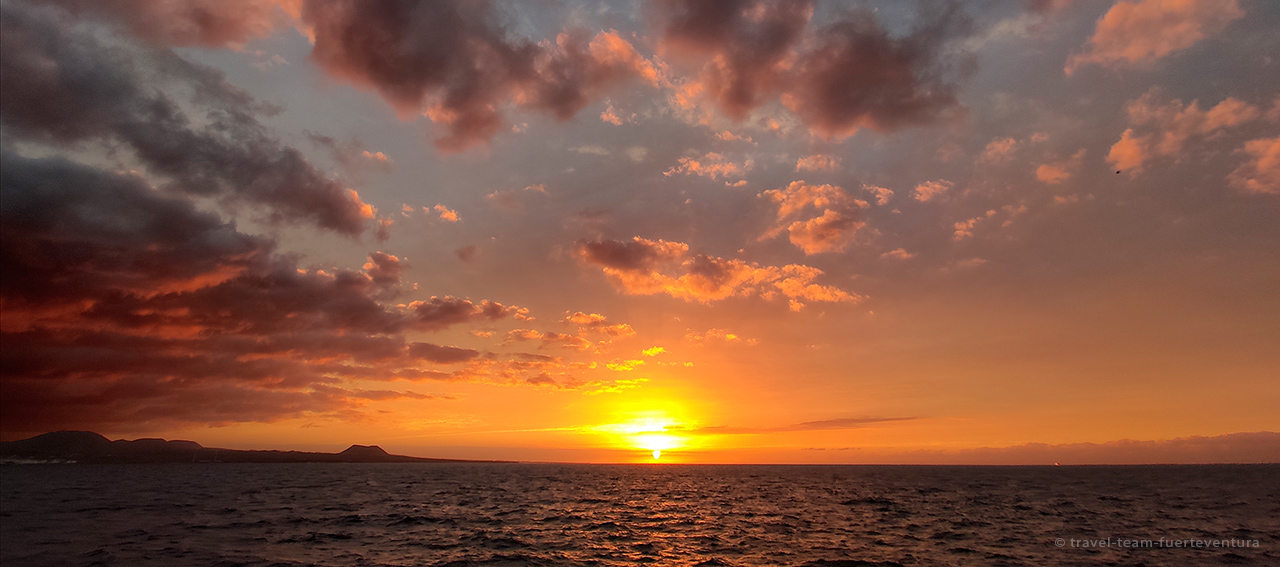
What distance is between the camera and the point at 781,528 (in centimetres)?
5278

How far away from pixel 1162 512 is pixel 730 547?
63294mm

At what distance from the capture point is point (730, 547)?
141 feet

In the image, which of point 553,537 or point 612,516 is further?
point 612,516

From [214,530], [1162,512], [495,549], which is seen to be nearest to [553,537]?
[495,549]

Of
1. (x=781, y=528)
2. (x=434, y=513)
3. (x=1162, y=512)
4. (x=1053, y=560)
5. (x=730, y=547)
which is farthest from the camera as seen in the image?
(x=1162, y=512)

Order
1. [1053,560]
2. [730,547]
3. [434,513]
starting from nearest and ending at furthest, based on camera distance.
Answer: [1053,560] < [730,547] < [434,513]

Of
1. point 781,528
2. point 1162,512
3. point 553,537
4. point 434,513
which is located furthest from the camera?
point 1162,512

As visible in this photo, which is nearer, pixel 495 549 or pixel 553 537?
pixel 495 549

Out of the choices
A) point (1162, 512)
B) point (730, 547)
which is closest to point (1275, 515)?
point (1162, 512)

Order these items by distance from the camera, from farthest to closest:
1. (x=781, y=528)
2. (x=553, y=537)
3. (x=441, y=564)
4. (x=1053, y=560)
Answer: (x=781, y=528) → (x=553, y=537) → (x=1053, y=560) → (x=441, y=564)

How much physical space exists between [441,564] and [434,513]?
31265 millimetres

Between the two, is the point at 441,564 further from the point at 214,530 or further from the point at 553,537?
the point at 214,530

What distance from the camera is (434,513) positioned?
63812mm

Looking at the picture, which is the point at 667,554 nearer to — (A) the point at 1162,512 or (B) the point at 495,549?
(B) the point at 495,549
